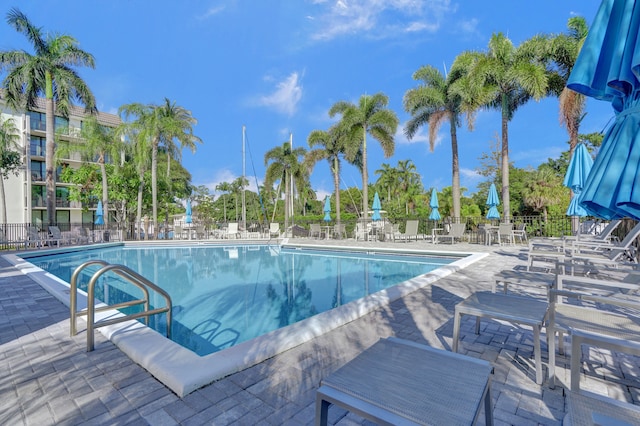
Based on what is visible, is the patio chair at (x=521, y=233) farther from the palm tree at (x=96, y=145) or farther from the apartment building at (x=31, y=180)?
the apartment building at (x=31, y=180)

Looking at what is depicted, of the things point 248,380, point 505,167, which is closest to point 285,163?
point 505,167

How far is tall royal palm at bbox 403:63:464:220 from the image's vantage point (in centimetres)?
1518

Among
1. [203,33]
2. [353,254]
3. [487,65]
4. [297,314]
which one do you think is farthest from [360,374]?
[203,33]

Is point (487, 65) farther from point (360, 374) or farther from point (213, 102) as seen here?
→ point (213, 102)

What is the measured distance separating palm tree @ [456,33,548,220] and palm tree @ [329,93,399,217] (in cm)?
582

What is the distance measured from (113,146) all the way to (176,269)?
14.5 metres

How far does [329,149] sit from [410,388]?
2140cm

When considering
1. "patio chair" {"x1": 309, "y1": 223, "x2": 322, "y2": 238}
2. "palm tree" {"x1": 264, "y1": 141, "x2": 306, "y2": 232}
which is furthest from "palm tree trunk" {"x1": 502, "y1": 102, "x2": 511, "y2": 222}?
"palm tree" {"x1": 264, "y1": 141, "x2": 306, "y2": 232}

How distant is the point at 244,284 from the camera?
736cm

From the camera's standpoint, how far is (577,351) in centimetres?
174

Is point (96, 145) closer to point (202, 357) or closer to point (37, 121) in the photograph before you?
point (37, 121)

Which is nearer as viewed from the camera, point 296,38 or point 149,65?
point 296,38

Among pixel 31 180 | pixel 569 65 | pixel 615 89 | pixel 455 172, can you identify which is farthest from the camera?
pixel 31 180

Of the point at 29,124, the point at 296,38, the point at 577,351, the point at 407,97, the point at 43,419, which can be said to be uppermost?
the point at 296,38
